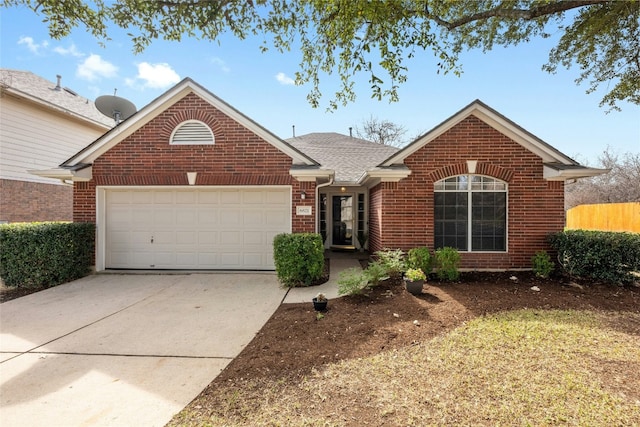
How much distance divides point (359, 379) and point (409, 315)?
217cm

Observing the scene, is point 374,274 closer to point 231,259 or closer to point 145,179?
point 231,259

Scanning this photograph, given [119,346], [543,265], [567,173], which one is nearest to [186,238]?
[119,346]

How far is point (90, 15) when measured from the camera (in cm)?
691

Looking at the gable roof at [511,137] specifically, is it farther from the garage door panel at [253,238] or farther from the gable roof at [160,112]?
the garage door panel at [253,238]

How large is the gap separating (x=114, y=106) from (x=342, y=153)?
27.9 feet

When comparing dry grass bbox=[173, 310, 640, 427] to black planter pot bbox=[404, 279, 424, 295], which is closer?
dry grass bbox=[173, 310, 640, 427]

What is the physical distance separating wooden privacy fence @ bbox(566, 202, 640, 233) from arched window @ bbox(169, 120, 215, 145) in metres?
19.8

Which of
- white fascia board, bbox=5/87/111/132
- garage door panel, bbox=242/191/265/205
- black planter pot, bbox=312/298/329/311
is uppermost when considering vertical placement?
white fascia board, bbox=5/87/111/132

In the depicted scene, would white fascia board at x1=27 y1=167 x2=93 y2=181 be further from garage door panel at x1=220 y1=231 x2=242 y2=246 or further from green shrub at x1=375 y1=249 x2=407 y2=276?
green shrub at x1=375 y1=249 x2=407 y2=276

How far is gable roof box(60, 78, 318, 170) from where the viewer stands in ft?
26.6

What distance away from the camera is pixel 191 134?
27.3 feet

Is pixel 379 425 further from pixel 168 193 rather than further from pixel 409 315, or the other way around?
pixel 168 193

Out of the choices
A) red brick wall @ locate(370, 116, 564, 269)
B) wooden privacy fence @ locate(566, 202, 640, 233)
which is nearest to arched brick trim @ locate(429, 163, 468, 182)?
red brick wall @ locate(370, 116, 564, 269)

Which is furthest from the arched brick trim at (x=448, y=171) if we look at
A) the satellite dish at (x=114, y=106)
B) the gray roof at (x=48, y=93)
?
the gray roof at (x=48, y=93)
